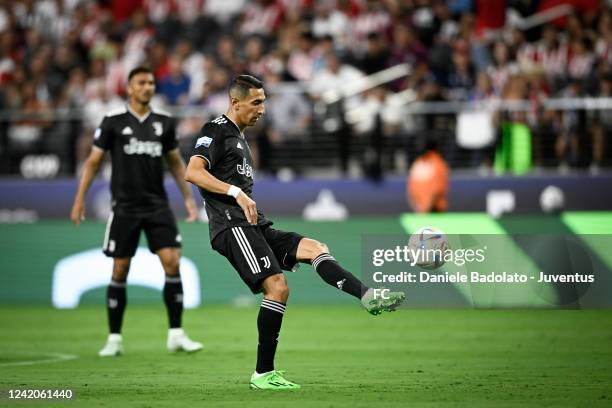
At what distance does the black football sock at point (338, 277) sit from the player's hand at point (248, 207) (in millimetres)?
689

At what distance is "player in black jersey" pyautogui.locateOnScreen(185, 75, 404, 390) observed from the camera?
29.1 ft

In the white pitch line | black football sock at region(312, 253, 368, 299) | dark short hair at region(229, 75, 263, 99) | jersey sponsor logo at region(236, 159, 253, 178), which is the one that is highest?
dark short hair at region(229, 75, 263, 99)

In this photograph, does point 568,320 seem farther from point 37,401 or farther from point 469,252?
point 37,401

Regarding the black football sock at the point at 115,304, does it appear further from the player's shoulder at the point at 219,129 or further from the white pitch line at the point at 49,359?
the player's shoulder at the point at 219,129

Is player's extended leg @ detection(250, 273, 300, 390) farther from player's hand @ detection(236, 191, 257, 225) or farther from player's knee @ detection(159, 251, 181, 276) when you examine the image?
player's knee @ detection(159, 251, 181, 276)

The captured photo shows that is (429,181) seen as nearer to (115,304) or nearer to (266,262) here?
(115,304)

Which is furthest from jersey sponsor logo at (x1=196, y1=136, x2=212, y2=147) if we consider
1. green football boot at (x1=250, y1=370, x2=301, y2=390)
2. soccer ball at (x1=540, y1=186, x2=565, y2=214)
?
soccer ball at (x1=540, y1=186, x2=565, y2=214)

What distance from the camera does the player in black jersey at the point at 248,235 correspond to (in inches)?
349

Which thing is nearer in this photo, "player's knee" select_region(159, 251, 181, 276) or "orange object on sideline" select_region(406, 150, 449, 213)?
"player's knee" select_region(159, 251, 181, 276)

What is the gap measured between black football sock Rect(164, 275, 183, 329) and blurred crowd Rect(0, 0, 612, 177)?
307 inches

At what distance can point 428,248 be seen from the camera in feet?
31.3

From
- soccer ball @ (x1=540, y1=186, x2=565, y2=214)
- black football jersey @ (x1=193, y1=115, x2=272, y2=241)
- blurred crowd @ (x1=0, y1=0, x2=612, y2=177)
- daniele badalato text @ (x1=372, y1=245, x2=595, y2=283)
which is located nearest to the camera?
black football jersey @ (x1=193, y1=115, x2=272, y2=241)

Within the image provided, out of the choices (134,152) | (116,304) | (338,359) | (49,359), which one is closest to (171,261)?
(116,304)

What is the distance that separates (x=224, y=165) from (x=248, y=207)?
667mm
